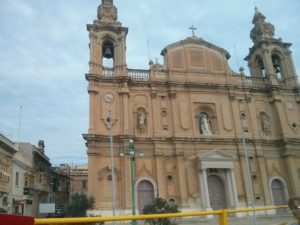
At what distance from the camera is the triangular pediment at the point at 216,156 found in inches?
985

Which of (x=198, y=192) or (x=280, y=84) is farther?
(x=280, y=84)

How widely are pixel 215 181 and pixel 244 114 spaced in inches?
271

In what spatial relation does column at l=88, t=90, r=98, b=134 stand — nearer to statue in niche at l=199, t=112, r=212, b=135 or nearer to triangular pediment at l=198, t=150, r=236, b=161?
triangular pediment at l=198, t=150, r=236, b=161

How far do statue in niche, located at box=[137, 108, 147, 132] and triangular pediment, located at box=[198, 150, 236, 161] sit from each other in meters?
5.06

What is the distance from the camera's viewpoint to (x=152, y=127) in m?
26.2

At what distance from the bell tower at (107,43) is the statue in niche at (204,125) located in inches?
304

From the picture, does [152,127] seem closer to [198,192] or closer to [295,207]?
[198,192]

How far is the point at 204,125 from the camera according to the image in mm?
27719

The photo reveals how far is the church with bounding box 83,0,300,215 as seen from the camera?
79.8 feet

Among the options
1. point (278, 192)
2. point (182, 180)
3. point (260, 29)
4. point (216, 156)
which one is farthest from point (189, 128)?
point (260, 29)

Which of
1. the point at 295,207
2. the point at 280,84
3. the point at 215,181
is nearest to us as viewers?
the point at 295,207

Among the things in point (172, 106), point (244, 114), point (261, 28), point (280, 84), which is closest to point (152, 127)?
point (172, 106)

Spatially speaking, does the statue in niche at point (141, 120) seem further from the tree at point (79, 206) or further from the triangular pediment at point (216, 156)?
the tree at point (79, 206)

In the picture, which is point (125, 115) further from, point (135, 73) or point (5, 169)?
point (5, 169)
